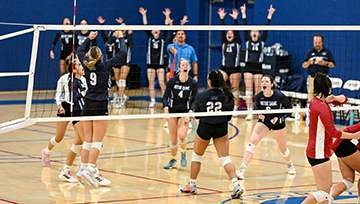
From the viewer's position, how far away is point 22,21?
49.7ft

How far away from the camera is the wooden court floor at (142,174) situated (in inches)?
229

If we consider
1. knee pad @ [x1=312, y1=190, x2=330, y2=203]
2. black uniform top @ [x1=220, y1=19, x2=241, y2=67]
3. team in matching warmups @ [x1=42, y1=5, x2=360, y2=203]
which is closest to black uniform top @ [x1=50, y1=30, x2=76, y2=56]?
black uniform top @ [x1=220, y1=19, x2=241, y2=67]

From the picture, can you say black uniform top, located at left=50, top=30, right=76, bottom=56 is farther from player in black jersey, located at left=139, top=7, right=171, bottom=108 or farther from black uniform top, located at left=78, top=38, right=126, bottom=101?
black uniform top, located at left=78, top=38, right=126, bottom=101

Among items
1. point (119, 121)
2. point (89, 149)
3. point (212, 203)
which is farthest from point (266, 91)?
point (119, 121)

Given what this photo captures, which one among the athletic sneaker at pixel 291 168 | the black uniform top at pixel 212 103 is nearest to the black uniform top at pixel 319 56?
the athletic sneaker at pixel 291 168

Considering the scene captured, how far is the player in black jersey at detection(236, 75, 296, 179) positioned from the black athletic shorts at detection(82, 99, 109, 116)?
209 cm

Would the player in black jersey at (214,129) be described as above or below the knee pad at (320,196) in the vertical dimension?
above

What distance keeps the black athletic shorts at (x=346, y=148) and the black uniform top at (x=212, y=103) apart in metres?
1.43

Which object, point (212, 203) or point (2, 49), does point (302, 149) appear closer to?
point (212, 203)

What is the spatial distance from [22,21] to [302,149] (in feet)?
33.0

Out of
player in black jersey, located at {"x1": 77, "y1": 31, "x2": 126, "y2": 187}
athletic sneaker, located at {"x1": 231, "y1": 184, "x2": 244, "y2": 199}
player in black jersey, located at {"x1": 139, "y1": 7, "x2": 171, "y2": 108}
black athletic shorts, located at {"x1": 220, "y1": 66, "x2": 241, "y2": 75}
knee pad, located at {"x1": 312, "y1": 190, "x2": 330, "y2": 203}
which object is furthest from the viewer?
player in black jersey, located at {"x1": 139, "y1": 7, "x2": 171, "y2": 108}

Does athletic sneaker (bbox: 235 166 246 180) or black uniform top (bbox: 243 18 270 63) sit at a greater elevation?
black uniform top (bbox: 243 18 270 63)

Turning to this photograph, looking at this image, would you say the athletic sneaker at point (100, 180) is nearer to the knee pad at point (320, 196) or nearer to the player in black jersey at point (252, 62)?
the knee pad at point (320, 196)

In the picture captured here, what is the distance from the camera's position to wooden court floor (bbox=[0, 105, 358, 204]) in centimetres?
580
